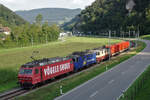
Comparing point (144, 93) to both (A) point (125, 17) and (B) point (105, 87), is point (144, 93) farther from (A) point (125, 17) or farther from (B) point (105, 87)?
(A) point (125, 17)

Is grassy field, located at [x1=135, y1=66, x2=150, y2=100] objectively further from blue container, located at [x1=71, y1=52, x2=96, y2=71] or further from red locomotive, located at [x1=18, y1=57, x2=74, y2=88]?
blue container, located at [x1=71, y1=52, x2=96, y2=71]

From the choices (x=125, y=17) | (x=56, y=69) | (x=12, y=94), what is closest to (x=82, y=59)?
(x=56, y=69)

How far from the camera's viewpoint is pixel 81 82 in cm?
2866

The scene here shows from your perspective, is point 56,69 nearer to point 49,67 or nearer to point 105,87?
point 49,67

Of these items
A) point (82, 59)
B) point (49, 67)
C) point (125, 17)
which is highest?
point (125, 17)

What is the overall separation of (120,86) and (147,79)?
480cm

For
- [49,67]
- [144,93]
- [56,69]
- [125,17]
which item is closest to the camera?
[144,93]

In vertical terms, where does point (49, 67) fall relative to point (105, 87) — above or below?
above

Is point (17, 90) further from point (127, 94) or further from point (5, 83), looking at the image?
point (127, 94)

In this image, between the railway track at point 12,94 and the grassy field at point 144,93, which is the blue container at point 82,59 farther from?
the grassy field at point 144,93

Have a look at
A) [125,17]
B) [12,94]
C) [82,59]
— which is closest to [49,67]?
[12,94]

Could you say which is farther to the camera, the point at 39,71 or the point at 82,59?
the point at 82,59

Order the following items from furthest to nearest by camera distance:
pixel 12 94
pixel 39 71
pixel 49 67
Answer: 1. pixel 49 67
2. pixel 39 71
3. pixel 12 94

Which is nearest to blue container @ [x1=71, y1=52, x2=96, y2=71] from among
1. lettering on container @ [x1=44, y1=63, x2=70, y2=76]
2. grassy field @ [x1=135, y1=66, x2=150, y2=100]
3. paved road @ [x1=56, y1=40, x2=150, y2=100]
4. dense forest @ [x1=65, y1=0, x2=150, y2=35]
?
lettering on container @ [x1=44, y1=63, x2=70, y2=76]
